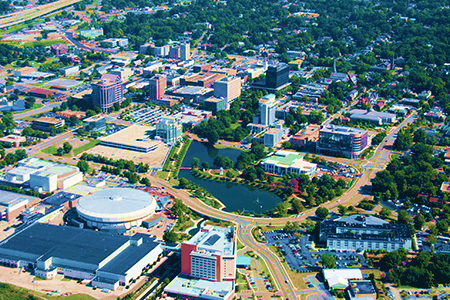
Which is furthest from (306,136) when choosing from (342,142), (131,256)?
(131,256)

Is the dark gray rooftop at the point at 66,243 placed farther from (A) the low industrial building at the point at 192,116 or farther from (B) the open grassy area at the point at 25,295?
(A) the low industrial building at the point at 192,116

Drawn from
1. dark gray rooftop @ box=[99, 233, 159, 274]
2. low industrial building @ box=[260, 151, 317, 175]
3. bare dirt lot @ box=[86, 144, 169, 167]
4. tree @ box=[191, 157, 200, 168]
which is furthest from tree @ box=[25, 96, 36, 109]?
dark gray rooftop @ box=[99, 233, 159, 274]

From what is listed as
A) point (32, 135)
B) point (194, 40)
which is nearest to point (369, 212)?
point (32, 135)

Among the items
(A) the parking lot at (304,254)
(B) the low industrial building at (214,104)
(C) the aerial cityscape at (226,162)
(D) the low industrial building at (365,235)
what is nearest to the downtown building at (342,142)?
(C) the aerial cityscape at (226,162)

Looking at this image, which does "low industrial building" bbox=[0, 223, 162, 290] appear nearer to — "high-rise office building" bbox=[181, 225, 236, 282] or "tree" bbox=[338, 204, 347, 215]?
"high-rise office building" bbox=[181, 225, 236, 282]

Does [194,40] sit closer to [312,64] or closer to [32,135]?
[312,64]

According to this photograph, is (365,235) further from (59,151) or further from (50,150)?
(50,150)
